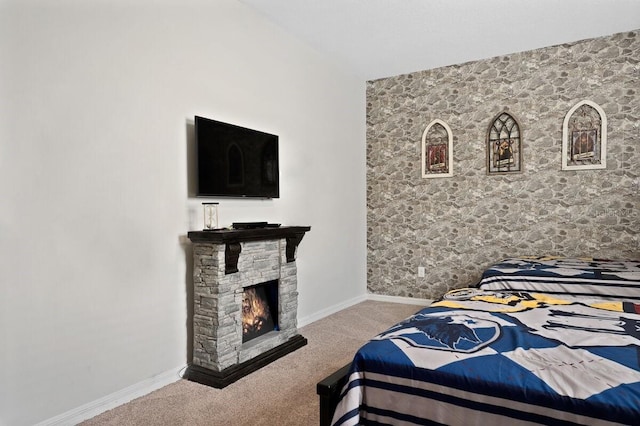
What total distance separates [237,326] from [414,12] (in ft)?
9.72

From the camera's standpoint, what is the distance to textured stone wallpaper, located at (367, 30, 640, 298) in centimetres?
400

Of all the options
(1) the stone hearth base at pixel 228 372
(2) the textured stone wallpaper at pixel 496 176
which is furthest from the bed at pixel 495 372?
(2) the textured stone wallpaper at pixel 496 176

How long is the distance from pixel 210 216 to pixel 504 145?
11.0ft

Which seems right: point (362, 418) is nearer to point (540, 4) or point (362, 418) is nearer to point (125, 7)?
point (125, 7)

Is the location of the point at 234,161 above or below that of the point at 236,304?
above

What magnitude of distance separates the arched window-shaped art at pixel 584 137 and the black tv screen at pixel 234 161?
9.90ft

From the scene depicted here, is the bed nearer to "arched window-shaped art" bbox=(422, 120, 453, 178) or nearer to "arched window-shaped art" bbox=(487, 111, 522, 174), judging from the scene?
"arched window-shaped art" bbox=(487, 111, 522, 174)

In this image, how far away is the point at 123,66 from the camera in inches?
98.9

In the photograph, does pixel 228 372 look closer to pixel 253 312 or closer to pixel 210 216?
pixel 253 312

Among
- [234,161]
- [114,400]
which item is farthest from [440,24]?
[114,400]

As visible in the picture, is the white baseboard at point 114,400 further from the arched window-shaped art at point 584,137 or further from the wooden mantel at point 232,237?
the arched window-shaped art at point 584,137

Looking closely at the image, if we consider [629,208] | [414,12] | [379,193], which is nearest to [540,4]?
[414,12]

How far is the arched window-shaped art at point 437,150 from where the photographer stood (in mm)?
4820

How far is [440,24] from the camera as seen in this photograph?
3.73 m
